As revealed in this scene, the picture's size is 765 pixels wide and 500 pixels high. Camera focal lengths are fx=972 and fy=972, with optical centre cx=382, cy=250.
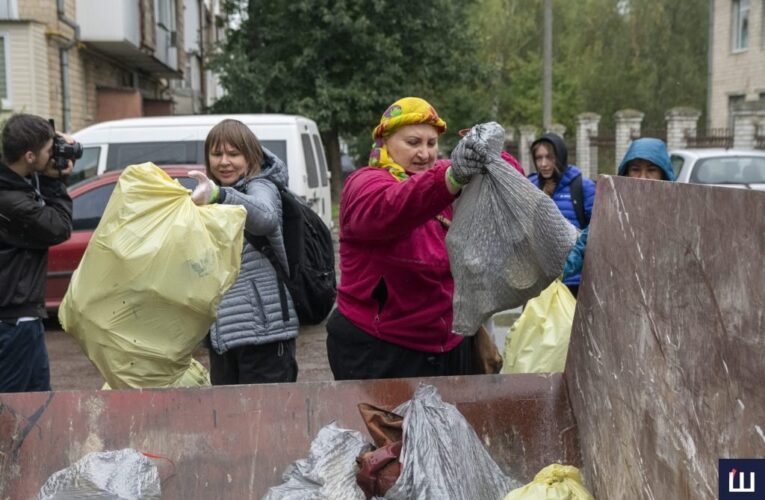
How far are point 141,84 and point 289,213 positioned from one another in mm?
24166

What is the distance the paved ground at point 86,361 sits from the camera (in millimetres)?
6977

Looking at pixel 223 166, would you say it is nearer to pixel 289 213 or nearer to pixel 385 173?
pixel 289 213

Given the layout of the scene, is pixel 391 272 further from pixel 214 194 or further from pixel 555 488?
pixel 555 488

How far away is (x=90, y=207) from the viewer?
8.77m

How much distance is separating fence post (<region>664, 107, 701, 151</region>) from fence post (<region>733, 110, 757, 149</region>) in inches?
59.2

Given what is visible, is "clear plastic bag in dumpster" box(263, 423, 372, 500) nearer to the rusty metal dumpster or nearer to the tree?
the rusty metal dumpster

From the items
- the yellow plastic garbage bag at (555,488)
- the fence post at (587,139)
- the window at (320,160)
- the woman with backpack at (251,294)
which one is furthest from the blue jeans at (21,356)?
the fence post at (587,139)

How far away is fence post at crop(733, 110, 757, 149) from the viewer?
71.6 ft

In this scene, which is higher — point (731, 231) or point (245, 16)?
point (245, 16)

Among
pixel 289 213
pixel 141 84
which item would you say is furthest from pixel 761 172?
pixel 141 84

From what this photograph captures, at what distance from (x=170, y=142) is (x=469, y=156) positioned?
862cm

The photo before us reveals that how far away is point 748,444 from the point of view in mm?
1739

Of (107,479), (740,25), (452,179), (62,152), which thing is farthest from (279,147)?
(740,25)

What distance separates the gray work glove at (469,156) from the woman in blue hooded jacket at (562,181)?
2.42m
